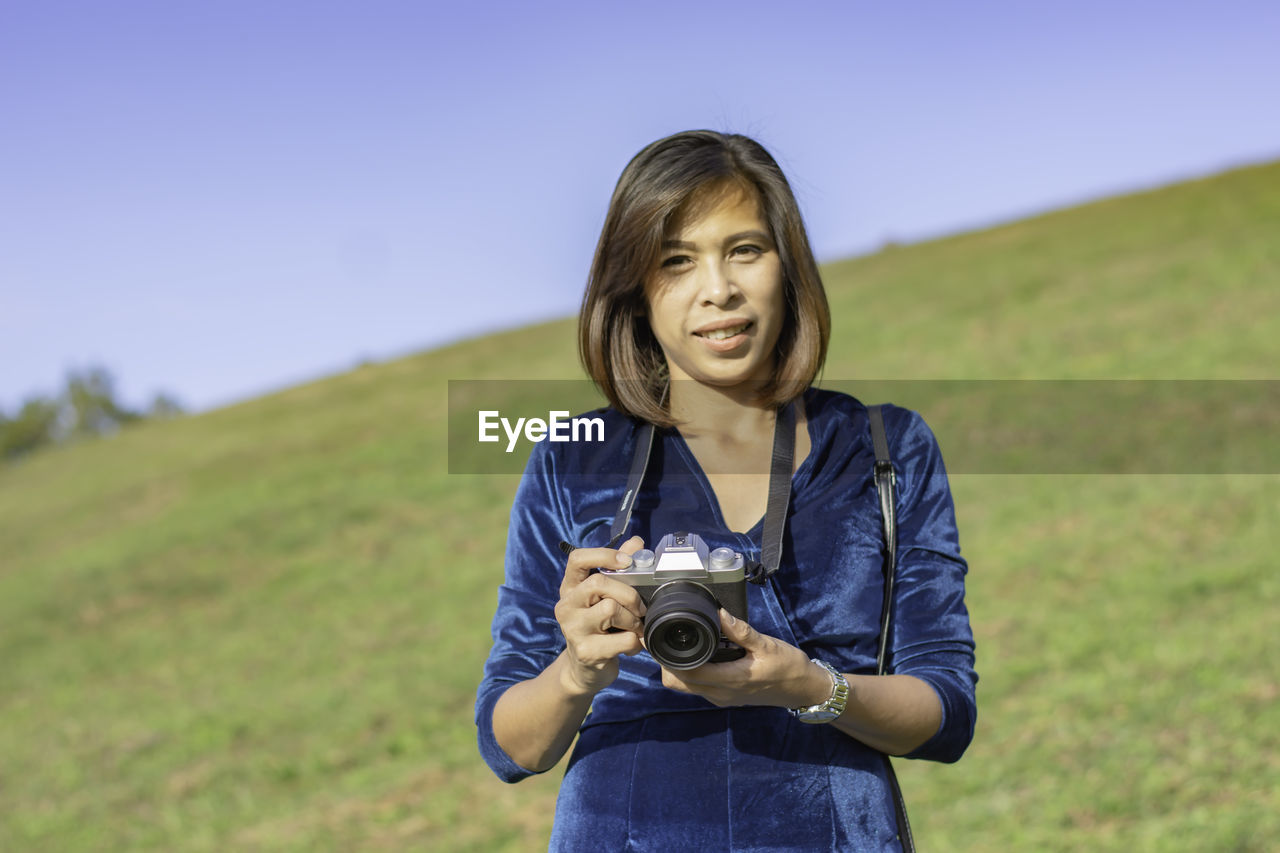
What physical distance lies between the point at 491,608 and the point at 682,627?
41.7 feet

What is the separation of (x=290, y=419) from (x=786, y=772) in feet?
93.3

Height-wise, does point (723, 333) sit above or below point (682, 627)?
above

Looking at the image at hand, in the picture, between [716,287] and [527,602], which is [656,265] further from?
[527,602]

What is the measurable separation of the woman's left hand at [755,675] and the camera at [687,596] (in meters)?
0.02

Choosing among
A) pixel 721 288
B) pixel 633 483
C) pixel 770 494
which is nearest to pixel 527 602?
pixel 633 483

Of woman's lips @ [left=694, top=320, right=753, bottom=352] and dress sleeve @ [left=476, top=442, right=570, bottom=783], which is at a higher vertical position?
woman's lips @ [left=694, top=320, right=753, bottom=352]

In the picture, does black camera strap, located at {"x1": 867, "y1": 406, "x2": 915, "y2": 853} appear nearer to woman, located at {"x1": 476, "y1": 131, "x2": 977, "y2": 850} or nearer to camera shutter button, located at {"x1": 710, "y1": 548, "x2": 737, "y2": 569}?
woman, located at {"x1": 476, "y1": 131, "x2": 977, "y2": 850}

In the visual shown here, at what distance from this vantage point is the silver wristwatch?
6.14 ft

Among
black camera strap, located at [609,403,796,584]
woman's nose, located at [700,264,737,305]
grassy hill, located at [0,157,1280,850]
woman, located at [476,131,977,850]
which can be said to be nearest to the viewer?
woman, located at [476,131,977,850]

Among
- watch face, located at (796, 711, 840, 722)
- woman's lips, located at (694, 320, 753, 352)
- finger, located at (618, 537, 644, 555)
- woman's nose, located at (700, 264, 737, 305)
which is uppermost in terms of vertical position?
woman's nose, located at (700, 264, 737, 305)

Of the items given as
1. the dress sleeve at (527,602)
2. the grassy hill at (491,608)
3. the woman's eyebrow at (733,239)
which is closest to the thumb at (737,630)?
the dress sleeve at (527,602)

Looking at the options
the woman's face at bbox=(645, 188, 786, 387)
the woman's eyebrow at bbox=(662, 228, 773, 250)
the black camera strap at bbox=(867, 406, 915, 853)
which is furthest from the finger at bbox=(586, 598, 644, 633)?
the woman's eyebrow at bbox=(662, 228, 773, 250)

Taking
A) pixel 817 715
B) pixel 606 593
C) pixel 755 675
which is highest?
pixel 606 593

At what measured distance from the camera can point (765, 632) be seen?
2094 mm
